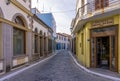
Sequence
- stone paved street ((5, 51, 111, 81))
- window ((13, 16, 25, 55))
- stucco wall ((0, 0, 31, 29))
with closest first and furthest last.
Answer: stone paved street ((5, 51, 111, 81))
stucco wall ((0, 0, 31, 29))
window ((13, 16, 25, 55))

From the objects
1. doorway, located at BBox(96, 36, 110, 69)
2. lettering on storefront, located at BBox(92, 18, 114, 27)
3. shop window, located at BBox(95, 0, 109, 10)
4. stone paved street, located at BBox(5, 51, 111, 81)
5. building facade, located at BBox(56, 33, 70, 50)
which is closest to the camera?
stone paved street, located at BBox(5, 51, 111, 81)

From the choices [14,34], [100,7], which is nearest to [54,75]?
[14,34]

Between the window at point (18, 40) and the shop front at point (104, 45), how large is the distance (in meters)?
5.57

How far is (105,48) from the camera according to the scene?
40.9 ft

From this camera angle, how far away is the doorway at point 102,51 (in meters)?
12.4

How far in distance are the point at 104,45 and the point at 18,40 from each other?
6.57 m

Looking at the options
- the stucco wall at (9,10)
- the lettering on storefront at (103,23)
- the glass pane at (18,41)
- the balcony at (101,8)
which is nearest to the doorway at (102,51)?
the lettering on storefront at (103,23)

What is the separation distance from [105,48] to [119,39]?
2.42 m

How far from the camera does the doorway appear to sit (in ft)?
40.5

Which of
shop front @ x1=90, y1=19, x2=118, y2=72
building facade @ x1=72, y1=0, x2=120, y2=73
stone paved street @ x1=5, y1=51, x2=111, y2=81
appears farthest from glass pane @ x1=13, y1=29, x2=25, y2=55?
shop front @ x1=90, y1=19, x2=118, y2=72

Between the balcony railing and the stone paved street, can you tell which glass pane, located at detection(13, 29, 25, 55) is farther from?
the balcony railing

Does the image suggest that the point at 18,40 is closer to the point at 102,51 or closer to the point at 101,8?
the point at 102,51

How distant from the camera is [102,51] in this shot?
1255 centimetres

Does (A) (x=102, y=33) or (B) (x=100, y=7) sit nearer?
(B) (x=100, y=7)
